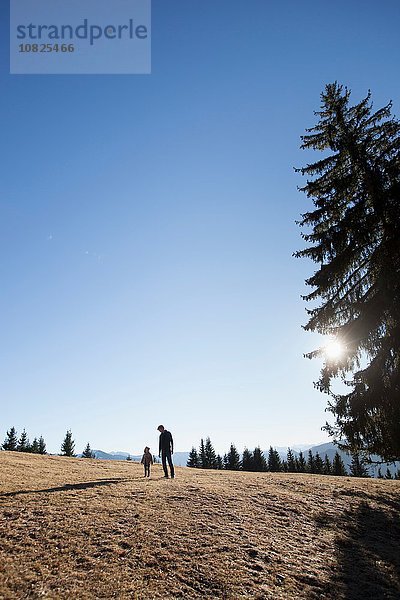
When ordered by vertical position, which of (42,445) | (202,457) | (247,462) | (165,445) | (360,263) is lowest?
(247,462)

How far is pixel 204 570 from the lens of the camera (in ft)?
22.1

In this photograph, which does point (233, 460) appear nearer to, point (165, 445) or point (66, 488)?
point (165, 445)

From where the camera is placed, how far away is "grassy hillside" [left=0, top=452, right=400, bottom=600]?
6.12 metres

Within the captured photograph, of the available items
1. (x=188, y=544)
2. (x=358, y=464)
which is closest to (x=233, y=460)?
(x=358, y=464)

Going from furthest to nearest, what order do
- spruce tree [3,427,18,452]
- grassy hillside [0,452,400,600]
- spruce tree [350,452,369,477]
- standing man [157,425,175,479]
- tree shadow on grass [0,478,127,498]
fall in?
spruce tree [3,427,18,452] → standing man [157,425,175,479] → spruce tree [350,452,369,477] → tree shadow on grass [0,478,127,498] → grassy hillside [0,452,400,600]

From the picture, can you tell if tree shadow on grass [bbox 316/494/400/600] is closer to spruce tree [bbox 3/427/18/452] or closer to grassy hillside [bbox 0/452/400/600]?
grassy hillside [bbox 0/452/400/600]

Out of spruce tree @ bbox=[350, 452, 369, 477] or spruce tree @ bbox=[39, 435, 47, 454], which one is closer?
spruce tree @ bbox=[350, 452, 369, 477]

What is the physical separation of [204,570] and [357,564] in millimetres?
3819

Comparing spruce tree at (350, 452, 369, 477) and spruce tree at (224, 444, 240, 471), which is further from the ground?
spruce tree at (350, 452, 369, 477)

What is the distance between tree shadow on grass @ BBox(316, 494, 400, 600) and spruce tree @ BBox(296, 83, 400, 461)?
210 cm

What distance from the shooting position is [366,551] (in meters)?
8.70

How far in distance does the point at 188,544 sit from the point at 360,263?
10904mm

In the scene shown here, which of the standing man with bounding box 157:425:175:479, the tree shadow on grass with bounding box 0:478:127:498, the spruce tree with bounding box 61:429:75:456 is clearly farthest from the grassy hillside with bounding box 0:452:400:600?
the spruce tree with bounding box 61:429:75:456

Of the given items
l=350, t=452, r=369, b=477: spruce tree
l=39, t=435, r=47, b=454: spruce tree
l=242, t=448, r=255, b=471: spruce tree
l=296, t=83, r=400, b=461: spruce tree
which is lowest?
l=242, t=448, r=255, b=471: spruce tree
